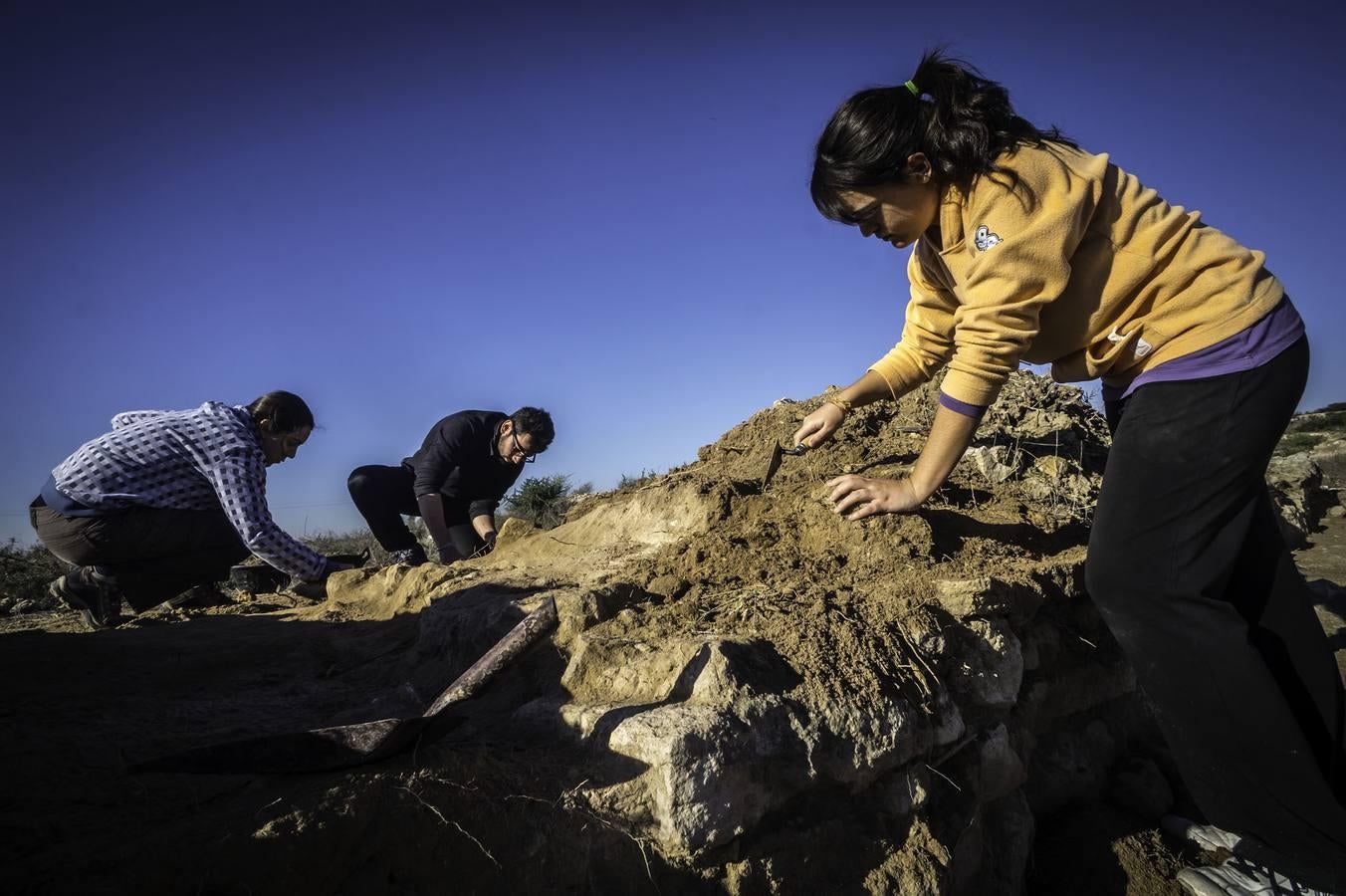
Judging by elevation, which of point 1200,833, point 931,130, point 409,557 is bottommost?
point 1200,833

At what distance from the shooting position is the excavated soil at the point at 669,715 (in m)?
1.67

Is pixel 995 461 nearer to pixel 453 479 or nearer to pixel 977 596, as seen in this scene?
pixel 977 596

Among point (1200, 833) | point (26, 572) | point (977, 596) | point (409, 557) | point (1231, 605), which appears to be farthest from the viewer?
point (26, 572)

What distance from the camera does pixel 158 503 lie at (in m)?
4.04

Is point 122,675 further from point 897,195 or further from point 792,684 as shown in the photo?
point 897,195

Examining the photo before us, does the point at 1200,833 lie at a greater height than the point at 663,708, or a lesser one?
lesser

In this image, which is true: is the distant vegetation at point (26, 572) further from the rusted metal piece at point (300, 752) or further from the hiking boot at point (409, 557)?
the rusted metal piece at point (300, 752)

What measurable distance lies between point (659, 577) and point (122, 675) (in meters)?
1.93

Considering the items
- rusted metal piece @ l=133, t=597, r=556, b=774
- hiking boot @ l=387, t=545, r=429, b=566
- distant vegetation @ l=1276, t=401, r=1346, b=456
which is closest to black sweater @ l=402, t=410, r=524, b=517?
hiking boot @ l=387, t=545, r=429, b=566

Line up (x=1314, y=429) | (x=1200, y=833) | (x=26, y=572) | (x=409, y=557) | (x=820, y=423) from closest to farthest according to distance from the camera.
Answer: (x=820, y=423) < (x=1200, y=833) < (x=409, y=557) < (x=26, y=572) < (x=1314, y=429)

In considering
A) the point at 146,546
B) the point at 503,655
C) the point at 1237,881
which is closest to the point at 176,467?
the point at 146,546

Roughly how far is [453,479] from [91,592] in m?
2.51

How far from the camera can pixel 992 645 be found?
2688mm

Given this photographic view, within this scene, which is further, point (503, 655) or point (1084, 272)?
point (503, 655)
